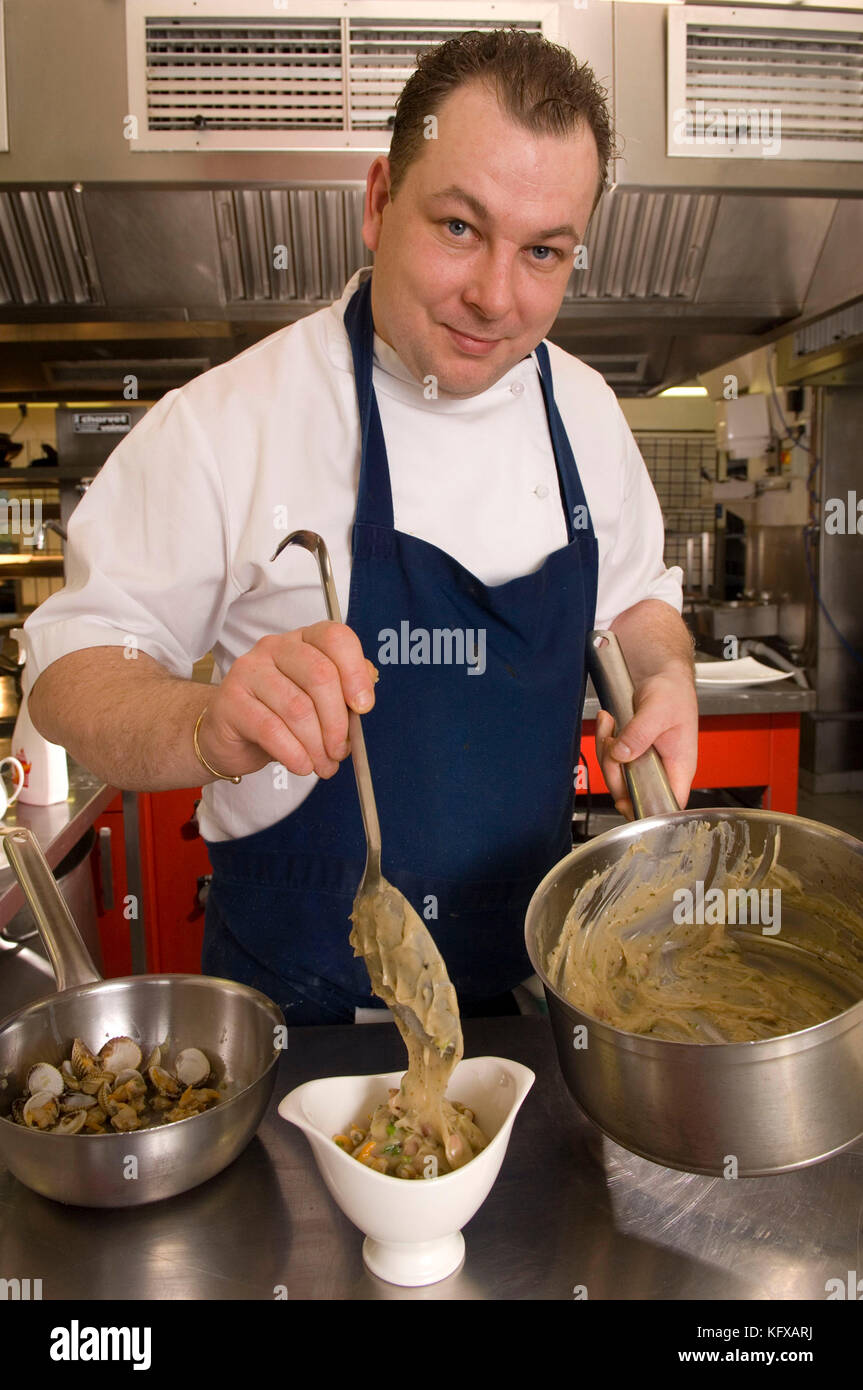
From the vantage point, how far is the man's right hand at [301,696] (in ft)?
3.09

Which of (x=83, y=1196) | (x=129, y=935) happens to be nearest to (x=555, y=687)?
(x=83, y=1196)

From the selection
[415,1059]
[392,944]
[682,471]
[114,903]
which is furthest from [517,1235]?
[682,471]

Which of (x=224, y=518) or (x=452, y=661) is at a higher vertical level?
(x=224, y=518)

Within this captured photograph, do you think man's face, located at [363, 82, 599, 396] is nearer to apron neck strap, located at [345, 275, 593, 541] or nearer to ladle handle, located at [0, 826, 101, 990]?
apron neck strap, located at [345, 275, 593, 541]

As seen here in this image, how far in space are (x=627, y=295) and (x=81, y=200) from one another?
1.85m

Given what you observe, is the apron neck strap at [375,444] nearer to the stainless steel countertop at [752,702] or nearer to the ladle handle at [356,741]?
the ladle handle at [356,741]

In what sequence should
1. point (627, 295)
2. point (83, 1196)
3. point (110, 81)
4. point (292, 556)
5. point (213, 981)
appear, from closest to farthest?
point (83, 1196)
point (213, 981)
point (292, 556)
point (110, 81)
point (627, 295)

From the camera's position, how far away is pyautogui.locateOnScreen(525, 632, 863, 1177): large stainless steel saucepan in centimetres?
79

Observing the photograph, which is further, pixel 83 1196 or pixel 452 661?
pixel 452 661

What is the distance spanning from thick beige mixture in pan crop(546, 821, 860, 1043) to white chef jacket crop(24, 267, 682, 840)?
43 centimetres

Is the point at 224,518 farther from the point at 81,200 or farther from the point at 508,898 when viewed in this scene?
the point at 81,200

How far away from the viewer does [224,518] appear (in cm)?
136

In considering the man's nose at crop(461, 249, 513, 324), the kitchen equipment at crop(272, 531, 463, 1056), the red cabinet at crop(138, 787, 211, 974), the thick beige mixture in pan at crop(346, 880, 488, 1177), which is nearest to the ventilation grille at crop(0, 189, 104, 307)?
the red cabinet at crop(138, 787, 211, 974)

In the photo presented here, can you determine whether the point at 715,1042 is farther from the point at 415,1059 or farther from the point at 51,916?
the point at 51,916
